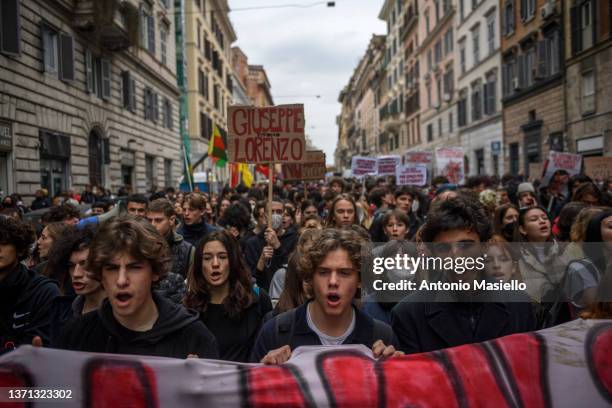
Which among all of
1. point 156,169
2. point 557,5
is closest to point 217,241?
point 557,5

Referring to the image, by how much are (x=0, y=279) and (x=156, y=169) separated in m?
26.4

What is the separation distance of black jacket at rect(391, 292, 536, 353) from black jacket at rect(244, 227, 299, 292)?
10.6ft

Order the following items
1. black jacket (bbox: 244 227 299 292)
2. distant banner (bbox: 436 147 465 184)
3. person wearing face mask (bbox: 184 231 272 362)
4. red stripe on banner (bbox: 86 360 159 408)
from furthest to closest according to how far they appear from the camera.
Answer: distant banner (bbox: 436 147 465 184), black jacket (bbox: 244 227 299 292), person wearing face mask (bbox: 184 231 272 362), red stripe on banner (bbox: 86 360 159 408)

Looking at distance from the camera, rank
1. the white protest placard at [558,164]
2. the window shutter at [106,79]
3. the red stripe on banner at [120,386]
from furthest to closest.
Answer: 1. the window shutter at [106,79]
2. the white protest placard at [558,164]
3. the red stripe on banner at [120,386]

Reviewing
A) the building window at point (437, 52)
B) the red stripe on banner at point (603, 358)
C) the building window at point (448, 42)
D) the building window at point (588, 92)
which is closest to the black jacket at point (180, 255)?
the red stripe on banner at point (603, 358)

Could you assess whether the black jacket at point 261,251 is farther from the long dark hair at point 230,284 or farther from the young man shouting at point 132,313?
→ the young man shouting at point 132,313

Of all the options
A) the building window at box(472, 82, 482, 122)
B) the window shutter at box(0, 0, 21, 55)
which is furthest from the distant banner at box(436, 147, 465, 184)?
the building window at box(472, 82, 482, 122)

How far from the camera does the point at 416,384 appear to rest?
→ 2295 millimetres

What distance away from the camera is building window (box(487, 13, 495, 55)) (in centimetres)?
3111

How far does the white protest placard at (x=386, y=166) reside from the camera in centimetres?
1538

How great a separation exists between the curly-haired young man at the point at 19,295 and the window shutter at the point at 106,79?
19.0m

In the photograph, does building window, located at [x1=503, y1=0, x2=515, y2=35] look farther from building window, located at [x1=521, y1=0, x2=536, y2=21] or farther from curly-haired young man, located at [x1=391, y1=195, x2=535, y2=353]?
curly-haired young man, located at [x1=391, y1=195, x2=535, y2=353]

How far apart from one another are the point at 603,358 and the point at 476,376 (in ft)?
1.64

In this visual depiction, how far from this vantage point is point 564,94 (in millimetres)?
22922
